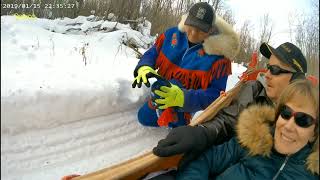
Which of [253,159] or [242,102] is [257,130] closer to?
[253,159]

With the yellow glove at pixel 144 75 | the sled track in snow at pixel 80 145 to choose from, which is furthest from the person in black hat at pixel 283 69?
the sled track in snow at pixel 80 145

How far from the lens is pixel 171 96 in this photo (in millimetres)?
2568

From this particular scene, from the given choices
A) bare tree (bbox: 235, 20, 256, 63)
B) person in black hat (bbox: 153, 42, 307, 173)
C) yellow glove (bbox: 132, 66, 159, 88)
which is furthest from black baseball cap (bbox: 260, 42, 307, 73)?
bare tree (bbox: 235, 20, 256, 63)

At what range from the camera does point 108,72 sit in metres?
3.39

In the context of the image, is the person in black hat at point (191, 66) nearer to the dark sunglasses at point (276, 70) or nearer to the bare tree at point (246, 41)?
the dark sunglasses at point (276, 70)

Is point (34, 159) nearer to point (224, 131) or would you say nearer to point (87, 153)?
point (87, 153)

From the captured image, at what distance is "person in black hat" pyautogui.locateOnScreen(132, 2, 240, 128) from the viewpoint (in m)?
2.62

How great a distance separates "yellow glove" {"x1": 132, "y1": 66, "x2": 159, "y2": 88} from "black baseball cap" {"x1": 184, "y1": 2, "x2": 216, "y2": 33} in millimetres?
374

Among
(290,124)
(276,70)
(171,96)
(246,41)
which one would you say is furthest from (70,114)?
(246,41)

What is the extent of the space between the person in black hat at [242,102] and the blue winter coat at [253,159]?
67mm

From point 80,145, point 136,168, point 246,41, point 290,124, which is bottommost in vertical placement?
point 80,145

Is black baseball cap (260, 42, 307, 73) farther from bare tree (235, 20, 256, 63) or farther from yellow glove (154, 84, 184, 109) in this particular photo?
bare tree (235, 20, 256, 63)

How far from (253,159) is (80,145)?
42.6 inches

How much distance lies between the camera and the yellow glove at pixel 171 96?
101 inches
